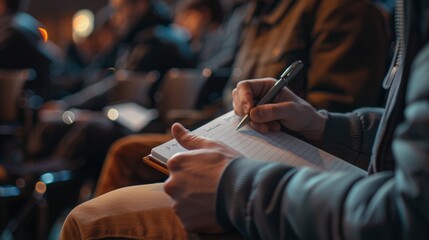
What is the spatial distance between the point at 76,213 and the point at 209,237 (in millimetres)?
196

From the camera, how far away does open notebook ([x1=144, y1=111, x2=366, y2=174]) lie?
86 centimetres

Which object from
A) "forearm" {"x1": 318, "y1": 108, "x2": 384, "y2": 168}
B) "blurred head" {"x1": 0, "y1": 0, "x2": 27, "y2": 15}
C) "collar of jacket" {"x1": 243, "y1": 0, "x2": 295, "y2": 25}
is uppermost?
"blurred head" {"x1": 0, "y1": 0, "x2": 27, "y2": 15}

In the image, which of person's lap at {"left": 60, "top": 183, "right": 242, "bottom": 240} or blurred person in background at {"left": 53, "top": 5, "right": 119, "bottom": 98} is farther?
blurred person in background at {"left": 53, "top": 5, "right": 119, "bottom": 98}

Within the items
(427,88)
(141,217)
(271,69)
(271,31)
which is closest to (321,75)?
(271,69)

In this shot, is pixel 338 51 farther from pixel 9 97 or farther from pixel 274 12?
pixel 9 97

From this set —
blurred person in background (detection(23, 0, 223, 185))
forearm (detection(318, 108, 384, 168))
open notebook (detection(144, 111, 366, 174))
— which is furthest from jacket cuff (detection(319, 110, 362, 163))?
blurred person in background (detection(23, 0, 223, 185))

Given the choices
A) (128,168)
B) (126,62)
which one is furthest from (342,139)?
(126,62)

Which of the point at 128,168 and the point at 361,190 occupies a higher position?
the point at 361,190

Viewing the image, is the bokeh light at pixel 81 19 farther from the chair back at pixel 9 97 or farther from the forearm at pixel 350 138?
the forearm at pixel 350 138

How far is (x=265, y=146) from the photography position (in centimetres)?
91

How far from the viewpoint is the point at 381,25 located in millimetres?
1626

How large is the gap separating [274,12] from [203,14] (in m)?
2.28

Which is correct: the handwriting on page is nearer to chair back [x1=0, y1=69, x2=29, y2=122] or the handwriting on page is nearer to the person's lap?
the person's lap

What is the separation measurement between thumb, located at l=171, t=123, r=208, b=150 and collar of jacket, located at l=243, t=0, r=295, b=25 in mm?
1042
